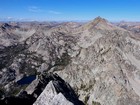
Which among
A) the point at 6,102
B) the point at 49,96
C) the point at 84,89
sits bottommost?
the point at 84,89

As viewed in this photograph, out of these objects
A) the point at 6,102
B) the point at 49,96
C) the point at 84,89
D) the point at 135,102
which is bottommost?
the point at 84,89

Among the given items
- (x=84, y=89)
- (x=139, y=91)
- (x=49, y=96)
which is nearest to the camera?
(x=49, y=96)

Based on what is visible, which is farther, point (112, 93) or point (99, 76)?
point (99, 76)

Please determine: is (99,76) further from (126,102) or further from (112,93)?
(126,102)

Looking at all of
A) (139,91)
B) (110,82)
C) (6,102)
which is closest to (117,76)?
(110,82)

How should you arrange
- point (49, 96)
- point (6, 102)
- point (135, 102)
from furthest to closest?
point (135, 102) < point (6, 102) < point (49, 96)

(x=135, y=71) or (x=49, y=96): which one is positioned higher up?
(x=49, y=96)

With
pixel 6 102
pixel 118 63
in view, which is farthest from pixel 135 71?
pixel 6 102

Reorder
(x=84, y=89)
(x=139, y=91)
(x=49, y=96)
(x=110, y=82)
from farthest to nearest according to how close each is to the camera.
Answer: (x=84, y=89) → (x=110, y=82) → (x=139, y=91) → (x=49, y=96)

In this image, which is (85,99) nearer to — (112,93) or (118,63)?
(112,93)
